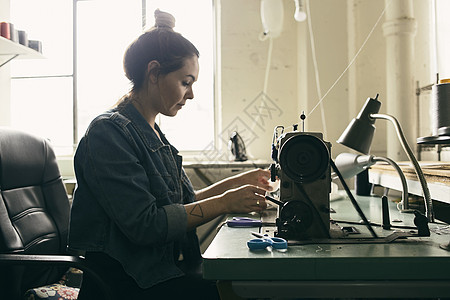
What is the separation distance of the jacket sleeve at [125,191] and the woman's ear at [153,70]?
10.2 inches

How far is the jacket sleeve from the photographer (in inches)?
39.8

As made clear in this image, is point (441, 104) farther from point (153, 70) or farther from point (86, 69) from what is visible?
point (86, 69)

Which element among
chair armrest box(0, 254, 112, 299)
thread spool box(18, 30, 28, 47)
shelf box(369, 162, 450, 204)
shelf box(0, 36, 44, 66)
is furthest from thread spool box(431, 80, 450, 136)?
thread spool box(18, 30, 28, 47)

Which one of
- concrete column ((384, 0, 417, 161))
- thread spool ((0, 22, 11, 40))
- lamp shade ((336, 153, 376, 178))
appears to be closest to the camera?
lamp shade ((336, 153, 376, 178))

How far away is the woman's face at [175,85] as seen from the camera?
1.28 m

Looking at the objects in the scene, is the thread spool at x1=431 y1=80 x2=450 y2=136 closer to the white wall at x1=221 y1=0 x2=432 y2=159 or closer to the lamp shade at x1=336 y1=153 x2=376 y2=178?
the lamp shade at x1=336 y1=153 x2=376 y2=178

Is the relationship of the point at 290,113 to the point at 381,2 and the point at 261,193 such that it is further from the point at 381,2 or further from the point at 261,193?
the point at 261,193

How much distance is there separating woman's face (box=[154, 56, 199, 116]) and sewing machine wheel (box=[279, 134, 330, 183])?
1.65 ft

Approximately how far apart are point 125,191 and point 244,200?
32 cm

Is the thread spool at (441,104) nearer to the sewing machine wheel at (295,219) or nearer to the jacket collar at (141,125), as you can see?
the sewing machine wheel at (295,219)

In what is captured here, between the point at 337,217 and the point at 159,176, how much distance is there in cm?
57

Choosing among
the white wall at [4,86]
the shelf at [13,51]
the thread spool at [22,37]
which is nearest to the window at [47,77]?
the white wall at [4,86]

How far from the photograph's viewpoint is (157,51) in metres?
1.26

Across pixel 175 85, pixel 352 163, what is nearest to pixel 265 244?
pixel 352 163
